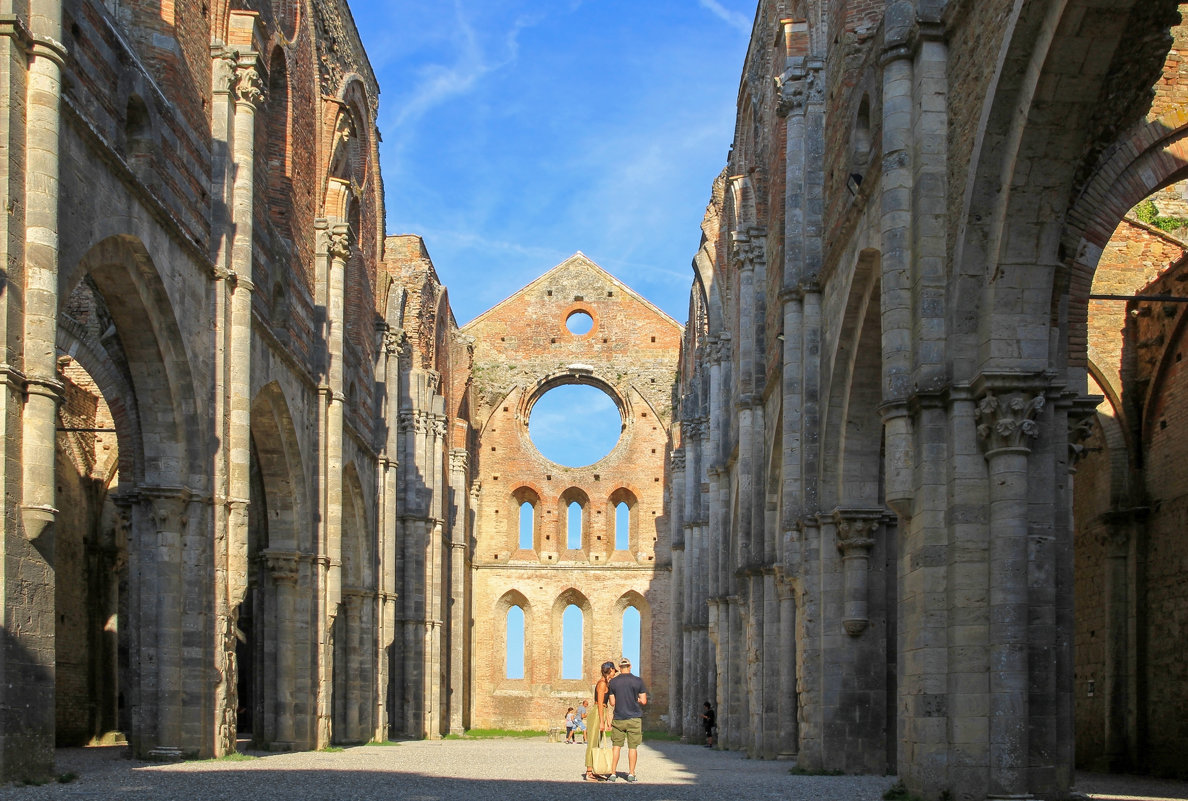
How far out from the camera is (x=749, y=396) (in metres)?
24.1

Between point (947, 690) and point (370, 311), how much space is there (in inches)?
808

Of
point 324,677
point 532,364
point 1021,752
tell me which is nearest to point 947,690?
point 1021,752

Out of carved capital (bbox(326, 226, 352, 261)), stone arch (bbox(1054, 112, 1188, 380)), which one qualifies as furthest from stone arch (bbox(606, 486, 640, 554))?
stone arch (bbox(1054, 112, 1188, 380))

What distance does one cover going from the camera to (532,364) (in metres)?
45.3

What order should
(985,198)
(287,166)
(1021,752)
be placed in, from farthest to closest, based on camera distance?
1. (287,166)
2. (985,198)
3. (1021,752)

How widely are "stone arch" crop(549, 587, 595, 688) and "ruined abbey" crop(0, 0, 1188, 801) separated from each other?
7.87 metres

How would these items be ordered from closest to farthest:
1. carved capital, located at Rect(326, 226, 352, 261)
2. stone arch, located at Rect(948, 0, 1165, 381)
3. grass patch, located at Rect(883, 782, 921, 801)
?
stone arch, located at Rect(948, 0, 1165, 381), grass patch, located at Rect(883, 782, 921, 801), carved capital, located at Rect(326, 226, 352, 261)

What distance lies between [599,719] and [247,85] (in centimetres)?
905

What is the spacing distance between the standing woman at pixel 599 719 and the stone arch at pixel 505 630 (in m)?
29.8

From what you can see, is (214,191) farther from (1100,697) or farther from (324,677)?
(1100,697)

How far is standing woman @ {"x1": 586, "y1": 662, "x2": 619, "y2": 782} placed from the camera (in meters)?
13.9

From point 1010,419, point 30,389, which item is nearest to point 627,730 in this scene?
point 1010,419

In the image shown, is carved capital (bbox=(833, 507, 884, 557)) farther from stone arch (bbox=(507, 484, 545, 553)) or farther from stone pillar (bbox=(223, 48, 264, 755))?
stone arch (bbox=(507, 484, 545, 553))

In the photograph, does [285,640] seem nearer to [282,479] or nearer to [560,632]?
[282,479]
